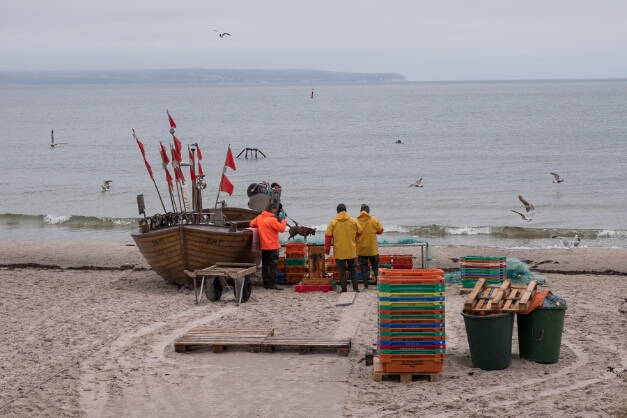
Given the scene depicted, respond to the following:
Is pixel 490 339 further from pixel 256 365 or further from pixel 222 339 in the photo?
pixel 222 339

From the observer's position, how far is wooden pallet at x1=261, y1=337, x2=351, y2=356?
1011 centimetres

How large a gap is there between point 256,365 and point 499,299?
2.85m

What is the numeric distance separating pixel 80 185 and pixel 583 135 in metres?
42.9

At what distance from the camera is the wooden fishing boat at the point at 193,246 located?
1448 centimetres

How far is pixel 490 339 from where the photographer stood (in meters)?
9.23

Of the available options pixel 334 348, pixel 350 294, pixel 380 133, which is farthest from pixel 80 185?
pixel 380 133

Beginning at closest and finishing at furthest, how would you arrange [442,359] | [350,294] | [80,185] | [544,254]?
[442,359] → [350,294] → [544,254] → [80,185]

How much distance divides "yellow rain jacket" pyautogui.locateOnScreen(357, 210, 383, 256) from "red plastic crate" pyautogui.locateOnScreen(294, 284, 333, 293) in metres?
0.78

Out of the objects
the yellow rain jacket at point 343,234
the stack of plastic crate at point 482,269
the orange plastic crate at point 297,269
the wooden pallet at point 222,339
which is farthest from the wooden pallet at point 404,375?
the orange plastic crate at point 297,269

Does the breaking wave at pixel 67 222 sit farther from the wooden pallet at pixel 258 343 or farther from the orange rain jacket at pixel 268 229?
the wooden pallet at pixel 258 343

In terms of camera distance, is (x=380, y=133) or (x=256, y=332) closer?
(x=256, y=332)

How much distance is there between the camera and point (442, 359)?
9070mm

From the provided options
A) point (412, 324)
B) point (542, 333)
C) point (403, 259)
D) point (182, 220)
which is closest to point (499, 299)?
point (542, 333)

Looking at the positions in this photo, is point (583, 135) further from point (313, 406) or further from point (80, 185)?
point (313, 406)
